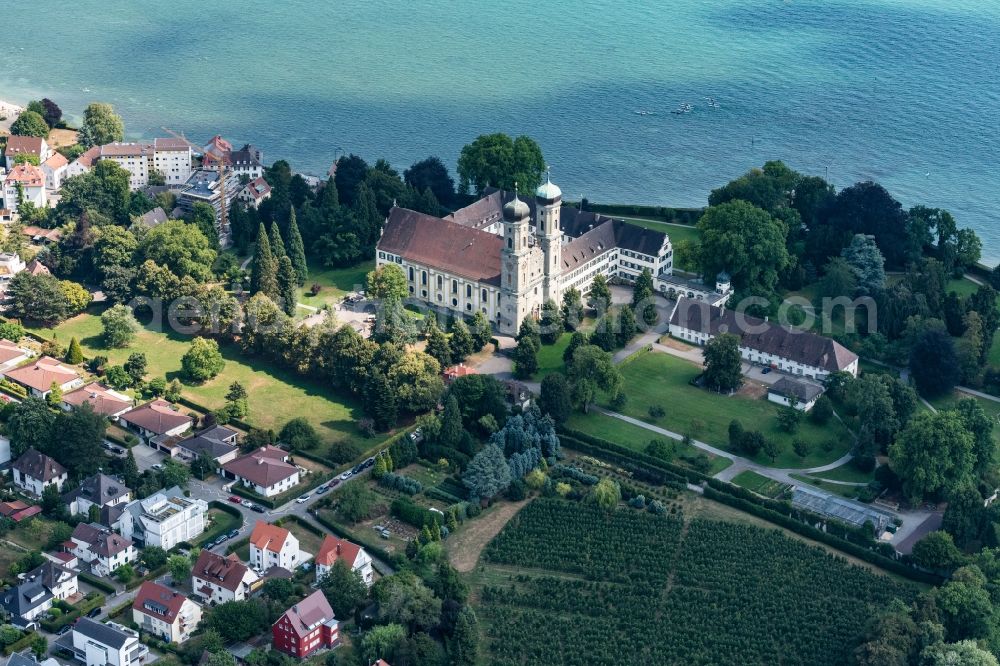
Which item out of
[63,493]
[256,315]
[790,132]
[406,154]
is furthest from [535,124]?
[63,493]

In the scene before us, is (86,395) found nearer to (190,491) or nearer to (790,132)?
(190,491)

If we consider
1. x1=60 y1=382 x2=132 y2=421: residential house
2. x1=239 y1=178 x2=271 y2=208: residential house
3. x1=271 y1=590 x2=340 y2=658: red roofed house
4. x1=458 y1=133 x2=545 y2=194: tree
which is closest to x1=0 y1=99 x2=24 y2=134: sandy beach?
x1=239 y1=178 x2=271 y2=208: residential house

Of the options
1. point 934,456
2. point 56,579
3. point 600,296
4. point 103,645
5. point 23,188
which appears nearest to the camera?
point 103,645

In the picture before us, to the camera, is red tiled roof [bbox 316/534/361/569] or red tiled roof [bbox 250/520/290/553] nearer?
red tiled roof [bbox 316/534/361/569]

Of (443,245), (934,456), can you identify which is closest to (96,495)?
(443,245)

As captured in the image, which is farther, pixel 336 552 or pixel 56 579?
pixel 336 552

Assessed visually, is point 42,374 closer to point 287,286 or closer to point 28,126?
point 287,286

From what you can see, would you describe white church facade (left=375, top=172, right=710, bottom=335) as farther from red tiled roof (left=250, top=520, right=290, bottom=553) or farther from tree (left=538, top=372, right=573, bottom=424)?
red tiled roof (left=250, top=520, right=290, bottom=553)
